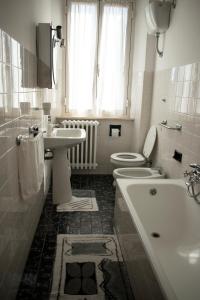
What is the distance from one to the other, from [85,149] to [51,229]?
1.51 metres

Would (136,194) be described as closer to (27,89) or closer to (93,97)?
(27,89)

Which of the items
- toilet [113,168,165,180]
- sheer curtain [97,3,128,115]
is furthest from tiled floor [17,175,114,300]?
sheer curtain [97,3,128,115]

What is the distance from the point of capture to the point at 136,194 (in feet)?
6.88

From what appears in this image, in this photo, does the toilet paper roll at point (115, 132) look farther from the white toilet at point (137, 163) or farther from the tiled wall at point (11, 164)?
the tiled wall at point (11, 164)

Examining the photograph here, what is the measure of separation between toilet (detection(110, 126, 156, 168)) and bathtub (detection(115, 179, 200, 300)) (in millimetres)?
826

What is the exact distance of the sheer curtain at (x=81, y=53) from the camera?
11.1 feet

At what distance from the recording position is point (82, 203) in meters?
2.86

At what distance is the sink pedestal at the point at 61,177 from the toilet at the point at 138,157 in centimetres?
62

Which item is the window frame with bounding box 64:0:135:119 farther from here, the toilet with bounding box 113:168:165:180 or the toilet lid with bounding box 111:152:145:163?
the toilet with bounding box 113:168:165:180

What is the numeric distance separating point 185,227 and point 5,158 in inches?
55.1

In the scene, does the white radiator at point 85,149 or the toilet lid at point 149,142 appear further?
the white radiator at point 85,149

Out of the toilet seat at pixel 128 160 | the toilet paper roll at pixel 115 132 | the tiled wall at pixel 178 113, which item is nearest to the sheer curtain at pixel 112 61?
the toilet paper roll at pixel 115 132

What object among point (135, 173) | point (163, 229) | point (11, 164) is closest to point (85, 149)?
point (135, 173)

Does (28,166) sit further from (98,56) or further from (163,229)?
(98,56)
